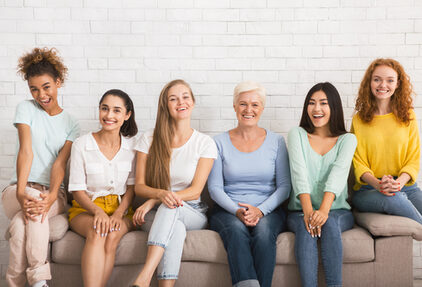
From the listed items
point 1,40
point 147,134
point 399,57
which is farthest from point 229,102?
point 1,40

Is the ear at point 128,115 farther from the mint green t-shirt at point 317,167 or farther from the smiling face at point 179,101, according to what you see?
the mint green t-shirt at point 317,167

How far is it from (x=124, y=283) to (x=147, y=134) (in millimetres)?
876

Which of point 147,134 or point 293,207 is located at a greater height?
point 147,134

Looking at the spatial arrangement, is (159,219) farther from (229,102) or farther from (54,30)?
(54,30)

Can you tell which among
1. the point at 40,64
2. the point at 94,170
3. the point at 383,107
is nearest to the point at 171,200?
the point at 94,170

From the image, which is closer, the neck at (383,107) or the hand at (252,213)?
the hand at (252,213)

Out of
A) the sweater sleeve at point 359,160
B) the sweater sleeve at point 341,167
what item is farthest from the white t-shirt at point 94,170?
the sweater sleeve at point 359,160

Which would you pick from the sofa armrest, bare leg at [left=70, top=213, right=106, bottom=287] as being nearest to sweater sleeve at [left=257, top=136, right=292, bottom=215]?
the sofa armrest

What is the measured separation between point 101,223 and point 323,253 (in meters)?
1.19

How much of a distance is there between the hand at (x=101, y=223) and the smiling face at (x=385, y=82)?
182cm

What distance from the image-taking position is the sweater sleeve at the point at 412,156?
2.37m

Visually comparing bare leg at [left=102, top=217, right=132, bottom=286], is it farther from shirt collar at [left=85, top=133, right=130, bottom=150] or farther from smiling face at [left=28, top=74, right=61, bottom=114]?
smiling face at [left=28, top=74, right=61, bottom=114]

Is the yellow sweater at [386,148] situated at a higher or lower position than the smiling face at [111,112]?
lower

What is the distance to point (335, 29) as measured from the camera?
2859 millimetres
